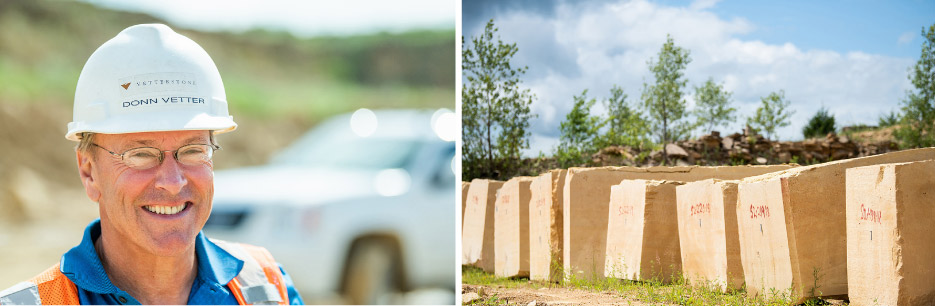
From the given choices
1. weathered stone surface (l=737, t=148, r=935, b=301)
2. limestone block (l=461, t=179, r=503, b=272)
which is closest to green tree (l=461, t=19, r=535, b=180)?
limestone block (l=461, t=179, r=503, b=272)

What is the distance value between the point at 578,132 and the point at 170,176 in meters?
4.96

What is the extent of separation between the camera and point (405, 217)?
5.19 meters

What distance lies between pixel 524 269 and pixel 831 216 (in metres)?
2.78

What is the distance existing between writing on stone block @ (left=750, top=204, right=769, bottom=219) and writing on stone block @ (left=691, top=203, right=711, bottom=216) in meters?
0.47

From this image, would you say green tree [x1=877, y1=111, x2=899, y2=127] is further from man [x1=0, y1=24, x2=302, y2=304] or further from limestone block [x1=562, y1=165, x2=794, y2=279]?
man [x1=0, y1=24, x2=302, y2=304]

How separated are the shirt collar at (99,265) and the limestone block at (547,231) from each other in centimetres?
359

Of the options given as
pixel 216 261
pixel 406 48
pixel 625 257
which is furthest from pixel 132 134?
pixel 406 48

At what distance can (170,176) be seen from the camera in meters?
2.01

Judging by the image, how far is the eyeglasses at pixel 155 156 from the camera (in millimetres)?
1994

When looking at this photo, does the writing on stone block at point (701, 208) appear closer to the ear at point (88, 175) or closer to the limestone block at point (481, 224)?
the limestone block at point (481, 224)

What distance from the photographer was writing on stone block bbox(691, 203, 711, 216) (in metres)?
4.39

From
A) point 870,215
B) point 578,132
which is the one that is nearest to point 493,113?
point 578,132

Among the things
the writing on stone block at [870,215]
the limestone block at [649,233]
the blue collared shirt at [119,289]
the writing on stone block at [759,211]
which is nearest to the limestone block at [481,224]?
the limestone block at [649,233]

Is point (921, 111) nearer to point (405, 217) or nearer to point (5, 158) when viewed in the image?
point (405, 217)
